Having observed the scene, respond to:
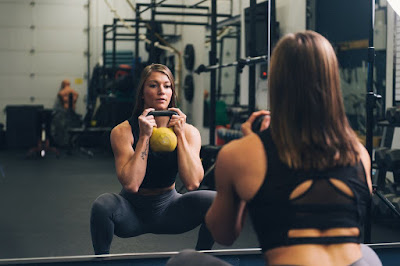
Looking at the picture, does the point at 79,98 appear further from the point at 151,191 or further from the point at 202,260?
the point at 202,260

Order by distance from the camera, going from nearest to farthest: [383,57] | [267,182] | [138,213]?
[267,182] → [138,213] → [383,57]

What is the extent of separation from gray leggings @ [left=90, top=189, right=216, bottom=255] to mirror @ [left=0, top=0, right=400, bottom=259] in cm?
39

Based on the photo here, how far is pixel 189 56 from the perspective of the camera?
5.85 m

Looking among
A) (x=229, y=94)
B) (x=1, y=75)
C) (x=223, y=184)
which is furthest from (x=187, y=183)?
(x=229, y=94)

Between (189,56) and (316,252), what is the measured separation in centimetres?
472

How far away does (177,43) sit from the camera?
5926 mm

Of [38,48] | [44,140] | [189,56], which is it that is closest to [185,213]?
[38,48]

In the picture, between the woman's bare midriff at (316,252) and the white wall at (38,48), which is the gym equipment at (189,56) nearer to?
the white wall at (38,48)

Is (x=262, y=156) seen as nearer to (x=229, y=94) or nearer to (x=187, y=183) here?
(x=187, y=183)

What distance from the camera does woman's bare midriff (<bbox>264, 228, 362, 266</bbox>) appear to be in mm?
1236

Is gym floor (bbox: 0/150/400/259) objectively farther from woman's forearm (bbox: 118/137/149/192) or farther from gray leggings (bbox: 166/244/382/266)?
gray leggings (bbox: 166/244/382/266)

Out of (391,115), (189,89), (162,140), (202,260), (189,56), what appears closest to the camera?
(202,260)

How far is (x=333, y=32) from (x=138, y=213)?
3269 mm

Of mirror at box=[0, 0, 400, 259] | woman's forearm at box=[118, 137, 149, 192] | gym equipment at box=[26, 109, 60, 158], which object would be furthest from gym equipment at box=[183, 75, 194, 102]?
Result: woman's forearm at box=[118, 137, 149, 192]
